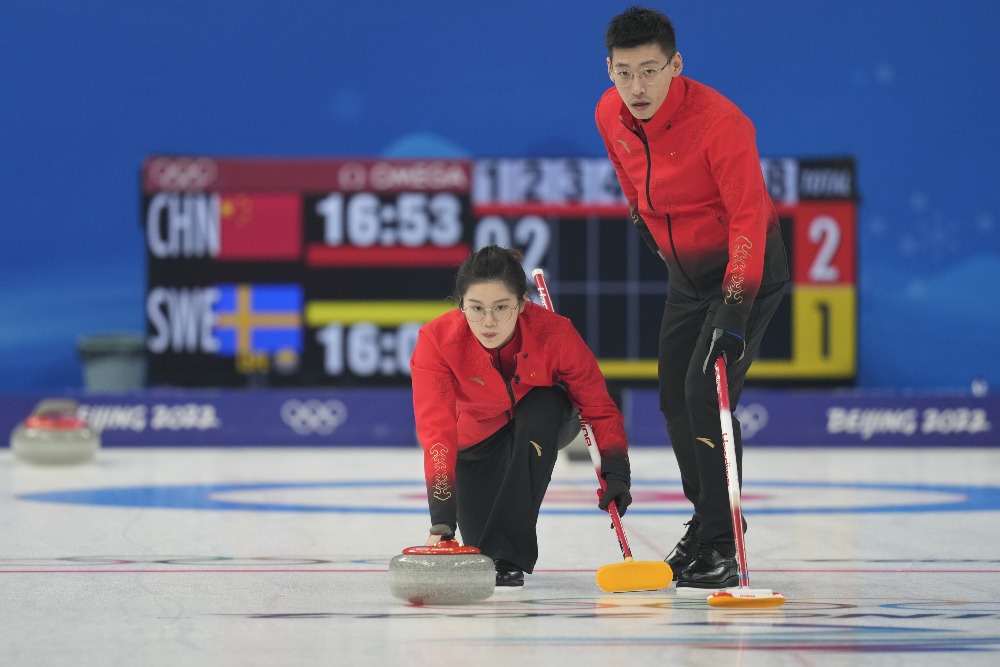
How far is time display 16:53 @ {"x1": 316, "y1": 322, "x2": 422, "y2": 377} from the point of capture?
12609mm

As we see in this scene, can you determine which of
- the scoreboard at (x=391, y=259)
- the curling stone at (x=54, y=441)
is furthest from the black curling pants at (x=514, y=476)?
the scoreboard at (x=391, y=259)

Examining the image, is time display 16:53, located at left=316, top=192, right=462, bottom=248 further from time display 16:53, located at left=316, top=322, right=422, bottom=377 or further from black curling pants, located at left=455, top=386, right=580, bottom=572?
black curling pants, located at left=455, top=386, right=580, bottom=572

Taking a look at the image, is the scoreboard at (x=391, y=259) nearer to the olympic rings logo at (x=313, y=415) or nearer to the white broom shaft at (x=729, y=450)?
the olympic rings logo at (x=313, y=415)

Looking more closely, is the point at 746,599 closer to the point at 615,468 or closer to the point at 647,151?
the point at 615,468

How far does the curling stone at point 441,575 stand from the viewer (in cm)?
329

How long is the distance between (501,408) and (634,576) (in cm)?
58

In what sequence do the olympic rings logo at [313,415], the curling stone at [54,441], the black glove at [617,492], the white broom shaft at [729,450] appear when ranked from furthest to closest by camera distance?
the olympic rings logo at [313,415] → the curling stone at [54,441] → the black glove at [617,492] → the white broom shaft at [729,450]

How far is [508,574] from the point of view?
3639 millimetres

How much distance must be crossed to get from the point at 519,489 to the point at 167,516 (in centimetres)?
261

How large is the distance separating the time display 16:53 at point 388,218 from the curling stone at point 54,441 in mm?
3768

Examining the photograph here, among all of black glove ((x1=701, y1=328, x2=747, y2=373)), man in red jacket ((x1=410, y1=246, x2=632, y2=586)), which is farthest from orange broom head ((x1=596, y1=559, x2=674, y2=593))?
black glove ((x1=701, y1=328, x2=747, y2=373))

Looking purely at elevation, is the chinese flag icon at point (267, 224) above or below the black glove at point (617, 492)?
above

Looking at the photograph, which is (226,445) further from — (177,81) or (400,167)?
(177,81)

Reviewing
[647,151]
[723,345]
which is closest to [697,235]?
[647,151]
